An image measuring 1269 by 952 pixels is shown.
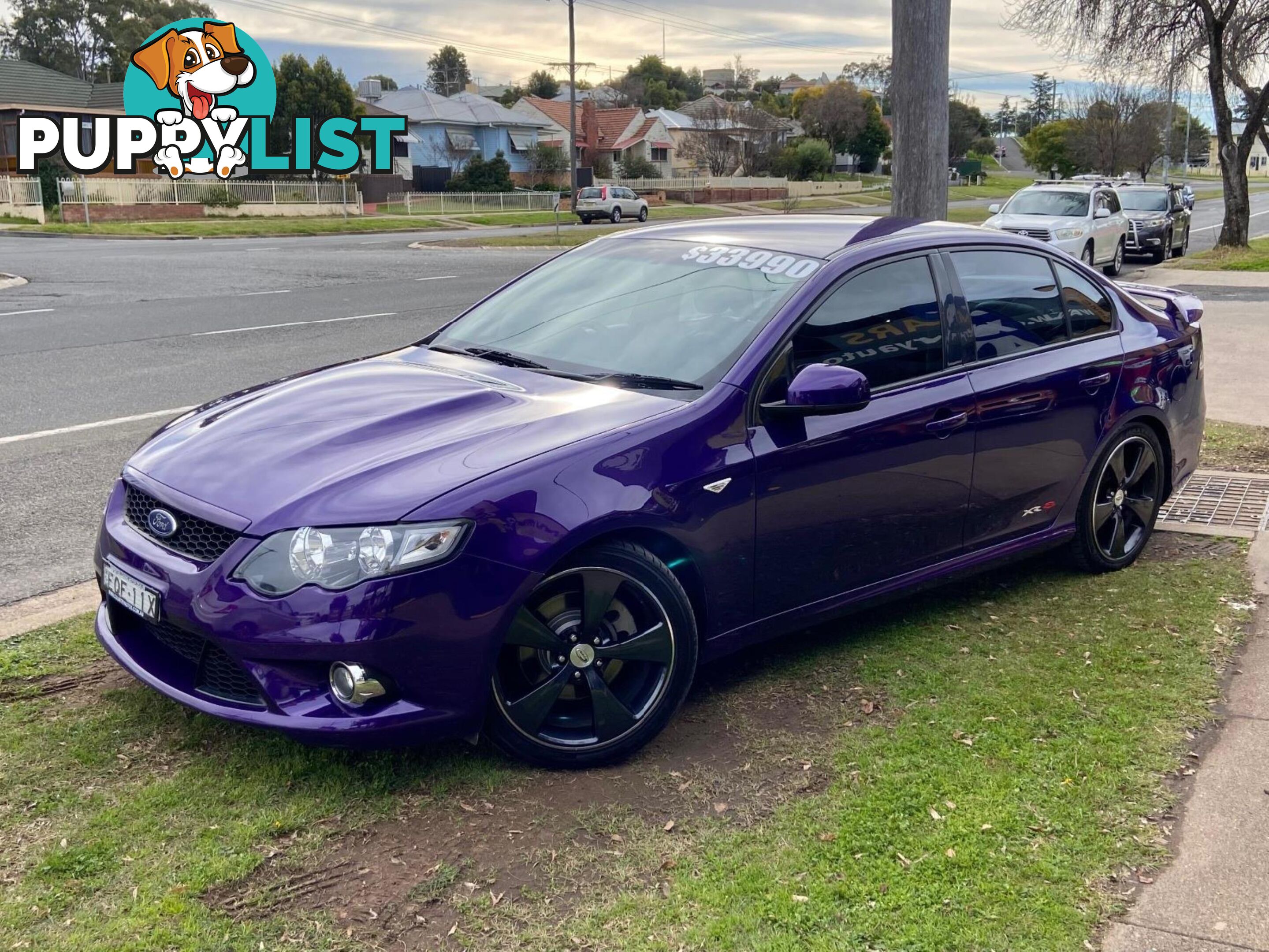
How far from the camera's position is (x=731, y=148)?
78812 mm

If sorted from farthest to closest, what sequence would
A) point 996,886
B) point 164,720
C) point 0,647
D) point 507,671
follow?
1. point 0,647
2. point 164,720
3. point 507,671
4. point 996,886

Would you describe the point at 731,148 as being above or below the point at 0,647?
above

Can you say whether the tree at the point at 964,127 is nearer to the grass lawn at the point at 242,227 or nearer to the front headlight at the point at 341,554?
the grass lawn at the point at 242,227

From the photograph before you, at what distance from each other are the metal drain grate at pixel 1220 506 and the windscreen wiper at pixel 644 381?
3.26 metres

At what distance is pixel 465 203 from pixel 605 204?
9964 millimetres

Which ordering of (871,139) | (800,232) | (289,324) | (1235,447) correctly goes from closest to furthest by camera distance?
1. (800,232)
2. (1235,447)
3. (289,324)
4. (871,139)

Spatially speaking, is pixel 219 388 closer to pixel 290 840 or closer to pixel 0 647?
pixel 0 647

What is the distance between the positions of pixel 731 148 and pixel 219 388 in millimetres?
72458

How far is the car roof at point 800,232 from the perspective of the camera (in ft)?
15.5

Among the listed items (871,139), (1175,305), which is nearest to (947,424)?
(1175,305)

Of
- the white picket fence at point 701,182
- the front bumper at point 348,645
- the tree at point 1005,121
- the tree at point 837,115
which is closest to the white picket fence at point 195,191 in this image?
the white picket fence at point 701,182

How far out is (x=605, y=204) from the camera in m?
46.2

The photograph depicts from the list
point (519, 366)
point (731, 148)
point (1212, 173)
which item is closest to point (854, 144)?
point (731, 148)

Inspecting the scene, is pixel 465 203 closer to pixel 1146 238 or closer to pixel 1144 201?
pixel 1144 201
